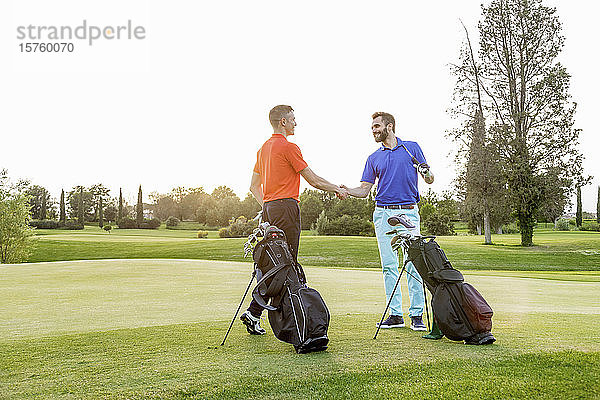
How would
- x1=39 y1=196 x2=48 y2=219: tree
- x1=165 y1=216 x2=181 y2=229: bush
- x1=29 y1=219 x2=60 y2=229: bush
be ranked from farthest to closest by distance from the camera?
x1=165 y1=216 x2=181 y2=229: bush, x1=39 y1=196 x2=48 y2=219: tree, x1=29 y1=219 x2=60 y2=229: bush

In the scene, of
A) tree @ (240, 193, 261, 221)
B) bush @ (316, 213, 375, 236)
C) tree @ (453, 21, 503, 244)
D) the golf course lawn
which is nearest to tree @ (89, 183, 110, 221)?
tree @ (240, 193, 261, 221)

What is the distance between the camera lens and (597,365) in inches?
147

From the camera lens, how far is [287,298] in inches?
179

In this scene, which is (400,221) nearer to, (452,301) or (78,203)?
(452,301)

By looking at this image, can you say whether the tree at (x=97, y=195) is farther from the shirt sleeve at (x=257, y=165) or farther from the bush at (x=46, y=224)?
the shirt sleeve at (x=257, y=165)

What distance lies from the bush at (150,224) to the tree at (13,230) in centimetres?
2594

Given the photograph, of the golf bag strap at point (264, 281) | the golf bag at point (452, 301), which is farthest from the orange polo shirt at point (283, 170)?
the golf bag at point (452, 301)

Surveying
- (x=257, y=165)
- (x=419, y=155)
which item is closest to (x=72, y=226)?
(x=257, y=165)

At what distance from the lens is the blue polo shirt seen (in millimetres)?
5816

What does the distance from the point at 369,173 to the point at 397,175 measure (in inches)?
16.8

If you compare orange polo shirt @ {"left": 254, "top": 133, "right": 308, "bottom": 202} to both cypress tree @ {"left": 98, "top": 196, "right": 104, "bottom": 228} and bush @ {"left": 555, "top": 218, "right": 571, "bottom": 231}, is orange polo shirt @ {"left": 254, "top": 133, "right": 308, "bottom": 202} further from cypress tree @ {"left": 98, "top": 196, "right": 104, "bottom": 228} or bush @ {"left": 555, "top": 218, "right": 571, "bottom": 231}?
cypress tree @ {"left": 98, "top": 196, "right": 104, "bottom": 228}

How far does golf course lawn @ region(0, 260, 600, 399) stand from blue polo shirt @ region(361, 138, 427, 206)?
143 cm

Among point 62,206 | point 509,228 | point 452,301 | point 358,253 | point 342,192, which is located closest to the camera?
point 452,301

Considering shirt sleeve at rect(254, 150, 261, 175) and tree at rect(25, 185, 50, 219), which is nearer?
shirt sleeve at rect(254, 150, 261, 175)
